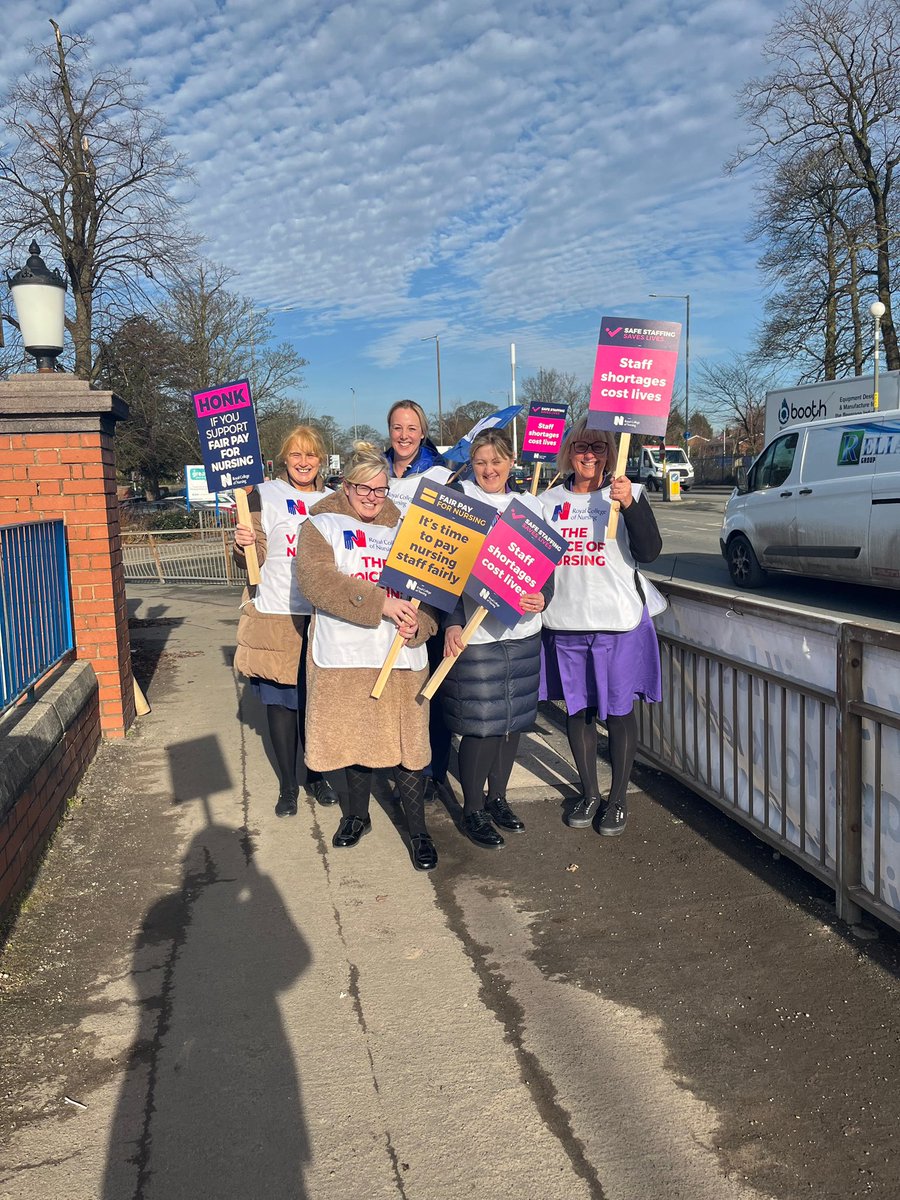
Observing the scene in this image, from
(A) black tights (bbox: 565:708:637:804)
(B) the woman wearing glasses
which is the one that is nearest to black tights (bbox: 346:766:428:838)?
(B) the woman wearing glasses

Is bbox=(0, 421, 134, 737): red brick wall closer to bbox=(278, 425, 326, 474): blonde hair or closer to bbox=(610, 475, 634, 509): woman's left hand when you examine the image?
bbox=(278, 425, 326, 474): blonde hair

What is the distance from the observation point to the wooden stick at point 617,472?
421 cm

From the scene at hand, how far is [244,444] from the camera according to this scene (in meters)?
5.16

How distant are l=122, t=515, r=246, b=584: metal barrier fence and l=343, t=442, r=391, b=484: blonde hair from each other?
45.0ft

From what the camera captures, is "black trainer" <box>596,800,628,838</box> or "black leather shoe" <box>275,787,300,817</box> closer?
"black trainer" <box>596,800,628,838</box>

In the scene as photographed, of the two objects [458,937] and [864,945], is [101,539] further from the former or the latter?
[864,945]

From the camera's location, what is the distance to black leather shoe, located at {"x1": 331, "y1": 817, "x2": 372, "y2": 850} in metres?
4.49

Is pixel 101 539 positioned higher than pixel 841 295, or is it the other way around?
pixel 841 295

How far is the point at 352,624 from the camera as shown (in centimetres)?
411

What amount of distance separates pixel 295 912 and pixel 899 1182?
232 cm

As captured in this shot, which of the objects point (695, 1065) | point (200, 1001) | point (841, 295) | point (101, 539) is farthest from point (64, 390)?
point (841, 295)

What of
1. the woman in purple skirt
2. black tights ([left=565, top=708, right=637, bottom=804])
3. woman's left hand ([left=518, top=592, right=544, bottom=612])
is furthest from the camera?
black tights ([left=565, top=708, right=637, bottom=804])

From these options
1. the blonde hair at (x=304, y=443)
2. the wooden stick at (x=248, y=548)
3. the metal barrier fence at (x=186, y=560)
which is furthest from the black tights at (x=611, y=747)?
the metal barrier fence at (x=186, y=560)

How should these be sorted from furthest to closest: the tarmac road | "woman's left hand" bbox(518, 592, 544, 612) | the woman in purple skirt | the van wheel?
the van wheel < the woman in purple skirt < "woman's left hand" bbox(518, 592, 544, 612) < the tarmac road
